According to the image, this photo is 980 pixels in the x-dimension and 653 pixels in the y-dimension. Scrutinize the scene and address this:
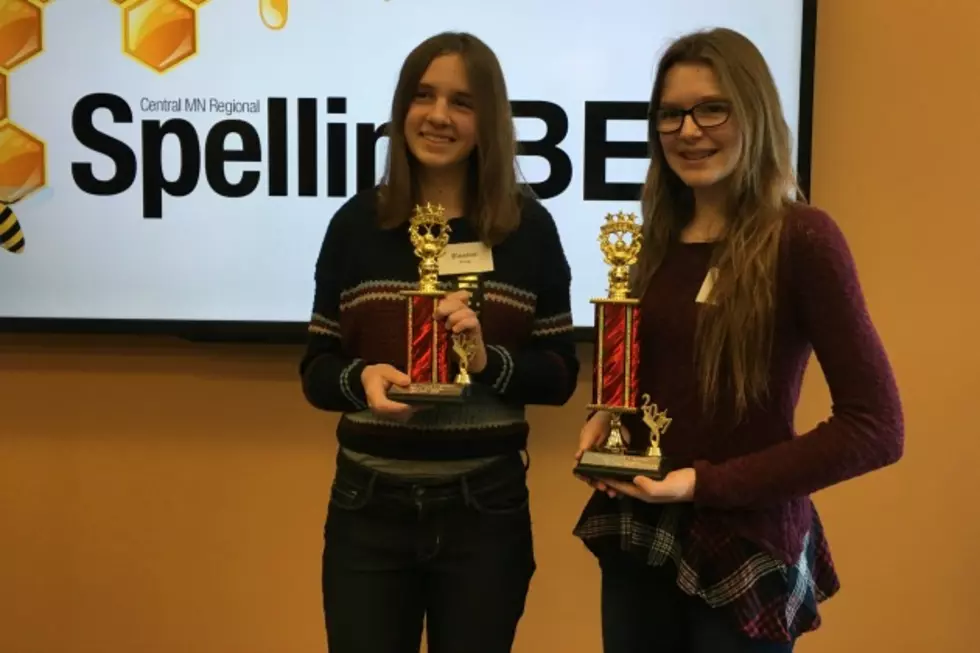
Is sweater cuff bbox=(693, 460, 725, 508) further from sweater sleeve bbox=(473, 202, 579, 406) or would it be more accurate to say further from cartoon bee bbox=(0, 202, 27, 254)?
cartoon bee bbox=(0, 202, 27, 254)

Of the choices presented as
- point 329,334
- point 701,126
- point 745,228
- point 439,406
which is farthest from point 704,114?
point 329,334

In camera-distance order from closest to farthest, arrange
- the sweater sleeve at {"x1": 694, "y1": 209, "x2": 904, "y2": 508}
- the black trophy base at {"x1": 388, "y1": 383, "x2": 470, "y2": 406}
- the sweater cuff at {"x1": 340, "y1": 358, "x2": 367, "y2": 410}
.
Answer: the sweater sleeve at {"x1": 694, "y1": 209, "x2": 904, "y2": 508} < the black trophy base at {"x1": 388, "y1": 383, "x2": 470, "y2": 406} < the sweater cuff at {"x1": 340, "y1": 358, "x2": 367, "y2": 410}

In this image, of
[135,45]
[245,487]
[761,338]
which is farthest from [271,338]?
[761,338]

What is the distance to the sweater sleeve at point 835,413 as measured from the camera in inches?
42.0

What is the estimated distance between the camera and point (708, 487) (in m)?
1.09

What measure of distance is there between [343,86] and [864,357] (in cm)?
143

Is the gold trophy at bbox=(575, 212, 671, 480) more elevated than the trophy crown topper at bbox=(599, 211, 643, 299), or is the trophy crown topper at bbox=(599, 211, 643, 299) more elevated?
the trophy crown topper at bbox=(599, 211, 643, 299)

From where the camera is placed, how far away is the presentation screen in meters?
2.05

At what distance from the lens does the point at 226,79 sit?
209cm

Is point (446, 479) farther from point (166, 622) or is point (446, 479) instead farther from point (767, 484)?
point (166, 622)

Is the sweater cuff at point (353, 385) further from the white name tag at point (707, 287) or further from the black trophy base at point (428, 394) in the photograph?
the white name tag at point (707, 287)

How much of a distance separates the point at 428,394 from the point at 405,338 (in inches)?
6.4

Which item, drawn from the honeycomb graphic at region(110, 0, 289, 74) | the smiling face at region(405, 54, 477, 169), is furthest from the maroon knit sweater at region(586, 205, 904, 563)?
the honeycomb graphic at region(110, 0, 289, 74)

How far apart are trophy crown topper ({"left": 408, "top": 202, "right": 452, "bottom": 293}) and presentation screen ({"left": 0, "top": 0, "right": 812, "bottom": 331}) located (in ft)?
2.37
